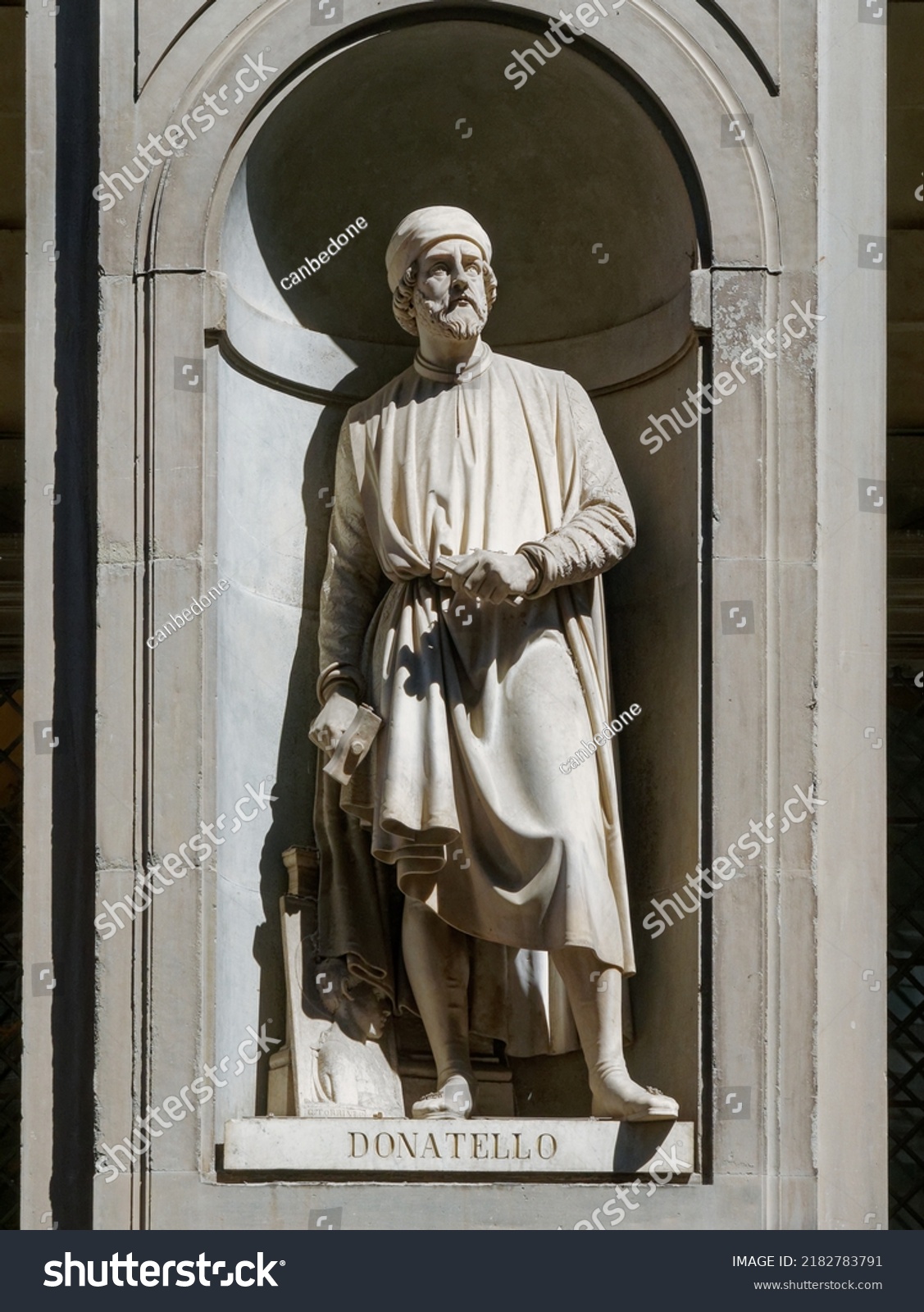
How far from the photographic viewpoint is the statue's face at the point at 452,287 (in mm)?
13531

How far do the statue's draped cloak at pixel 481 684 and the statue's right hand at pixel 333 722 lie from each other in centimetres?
10

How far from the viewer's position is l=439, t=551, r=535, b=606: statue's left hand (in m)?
12.9

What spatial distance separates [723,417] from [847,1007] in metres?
2.24

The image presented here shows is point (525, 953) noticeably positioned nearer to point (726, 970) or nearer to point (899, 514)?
point (726, 970)

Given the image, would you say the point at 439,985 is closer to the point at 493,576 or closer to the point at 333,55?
the point at 493,576

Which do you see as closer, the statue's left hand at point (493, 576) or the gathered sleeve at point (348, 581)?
the statue's left hand at point (493, 576)

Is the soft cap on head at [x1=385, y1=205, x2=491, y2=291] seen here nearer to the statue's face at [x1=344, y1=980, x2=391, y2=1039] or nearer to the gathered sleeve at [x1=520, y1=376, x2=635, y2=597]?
the gathered sleeve at [x1=520, y1=376, x2=635, y2=597]

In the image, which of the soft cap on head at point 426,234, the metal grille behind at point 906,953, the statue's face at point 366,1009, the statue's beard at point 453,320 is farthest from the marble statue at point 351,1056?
the metal grille behind at point 906,953

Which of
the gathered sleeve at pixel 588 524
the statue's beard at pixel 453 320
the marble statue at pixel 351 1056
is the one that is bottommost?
the marble statue at pixel 351 1056

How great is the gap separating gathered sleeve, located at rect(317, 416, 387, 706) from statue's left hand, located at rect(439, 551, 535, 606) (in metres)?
0.62

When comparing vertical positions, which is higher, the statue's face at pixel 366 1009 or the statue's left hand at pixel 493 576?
the statue's left hand at pixel 493 576

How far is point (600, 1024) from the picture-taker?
42.3 ft

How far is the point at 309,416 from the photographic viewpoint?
14.1 m

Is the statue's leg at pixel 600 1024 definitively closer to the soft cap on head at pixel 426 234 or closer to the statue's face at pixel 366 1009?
the statue's face at pixel 366 1009
